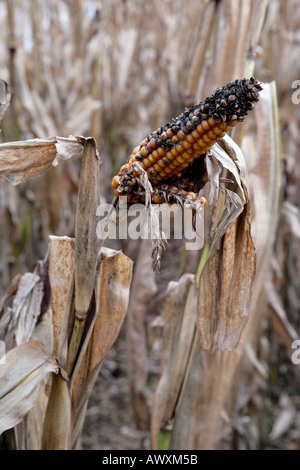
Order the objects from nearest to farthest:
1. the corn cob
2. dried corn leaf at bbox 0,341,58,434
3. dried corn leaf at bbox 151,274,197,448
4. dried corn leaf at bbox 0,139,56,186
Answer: the corn cob, dried corn leaf at bbox 0,139,56,186, dried corn leaf at bbox 0,341,58,434, dried corn leaf at bbox 151,274,197,448

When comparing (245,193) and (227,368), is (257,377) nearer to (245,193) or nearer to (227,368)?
(227,368)

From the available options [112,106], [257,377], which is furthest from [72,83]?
[257,377]

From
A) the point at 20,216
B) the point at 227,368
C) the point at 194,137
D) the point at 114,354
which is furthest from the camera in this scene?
the point at 114,354

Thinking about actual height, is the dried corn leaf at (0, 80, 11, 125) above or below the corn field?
above

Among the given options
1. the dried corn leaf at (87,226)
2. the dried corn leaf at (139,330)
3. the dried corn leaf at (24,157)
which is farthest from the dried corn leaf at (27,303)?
the dried corn leaf at (139,330)

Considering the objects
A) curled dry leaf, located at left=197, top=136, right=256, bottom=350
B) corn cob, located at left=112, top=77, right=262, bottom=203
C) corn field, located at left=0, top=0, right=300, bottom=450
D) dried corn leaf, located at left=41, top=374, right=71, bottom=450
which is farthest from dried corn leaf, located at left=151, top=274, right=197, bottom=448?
corn cob, located at left=112, top=77, right=262, bottom=203

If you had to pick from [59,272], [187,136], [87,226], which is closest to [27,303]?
[59,272]

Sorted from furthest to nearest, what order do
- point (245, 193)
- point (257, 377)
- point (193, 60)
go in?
point (257, 377) < point (193, 60) < point (245, 193)

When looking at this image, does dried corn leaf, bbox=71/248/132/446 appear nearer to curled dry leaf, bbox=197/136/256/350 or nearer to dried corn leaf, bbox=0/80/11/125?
curled dry leaf, bbox=197/136/256/350

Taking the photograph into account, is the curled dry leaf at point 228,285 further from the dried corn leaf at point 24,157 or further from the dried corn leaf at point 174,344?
the dried corn leaf at point 24,157
